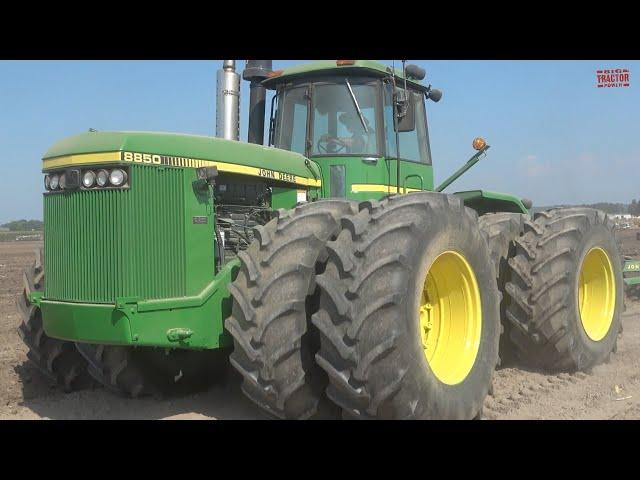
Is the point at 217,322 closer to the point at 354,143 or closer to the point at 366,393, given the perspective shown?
the point at 366,393

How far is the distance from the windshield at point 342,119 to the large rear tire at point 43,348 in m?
2.58

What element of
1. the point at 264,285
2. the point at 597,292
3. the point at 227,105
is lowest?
the point at 597,292

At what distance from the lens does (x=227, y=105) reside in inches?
263

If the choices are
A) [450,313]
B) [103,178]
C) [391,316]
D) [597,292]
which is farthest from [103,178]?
[597,292]

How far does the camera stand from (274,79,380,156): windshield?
5.94 metres

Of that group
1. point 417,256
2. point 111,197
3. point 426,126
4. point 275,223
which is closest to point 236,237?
point 275,223

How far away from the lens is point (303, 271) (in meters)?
4.01

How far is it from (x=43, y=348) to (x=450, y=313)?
3.22 metres

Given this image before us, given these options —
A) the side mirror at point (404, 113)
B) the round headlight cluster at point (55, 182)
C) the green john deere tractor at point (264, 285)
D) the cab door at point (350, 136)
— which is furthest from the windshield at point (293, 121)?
the round headlight cluster at point (55, 182)

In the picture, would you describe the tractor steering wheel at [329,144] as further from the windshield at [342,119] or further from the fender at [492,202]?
the fender at [492,202]

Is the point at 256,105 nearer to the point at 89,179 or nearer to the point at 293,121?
the point at 293,121

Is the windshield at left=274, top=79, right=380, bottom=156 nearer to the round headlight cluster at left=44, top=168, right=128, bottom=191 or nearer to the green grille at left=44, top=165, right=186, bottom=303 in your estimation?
the green grille at left=44, top=165, right=186, bottom=303

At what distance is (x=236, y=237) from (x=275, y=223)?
766mm
